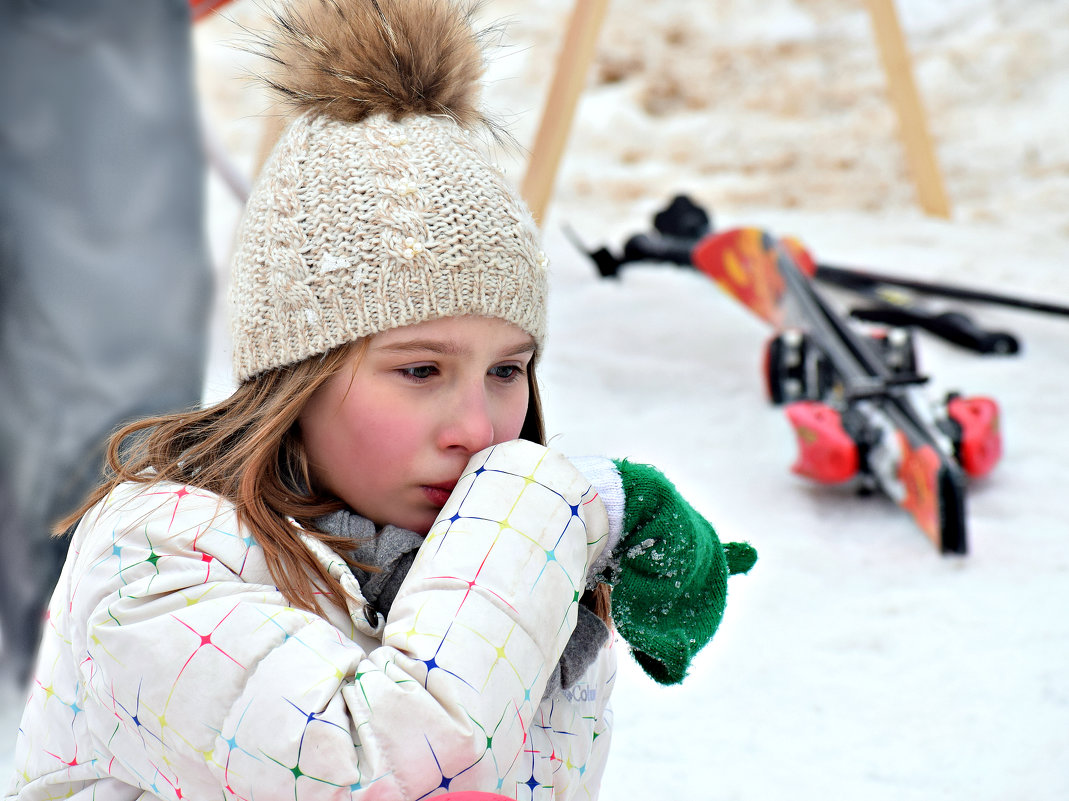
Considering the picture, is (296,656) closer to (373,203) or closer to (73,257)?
(373,203)

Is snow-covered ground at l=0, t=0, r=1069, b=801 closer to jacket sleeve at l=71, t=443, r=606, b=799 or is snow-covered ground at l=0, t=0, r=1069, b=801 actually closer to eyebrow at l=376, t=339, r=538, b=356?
eyebrow at l=376, t=339, r=538, b=356

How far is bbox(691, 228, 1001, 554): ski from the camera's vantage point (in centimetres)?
203

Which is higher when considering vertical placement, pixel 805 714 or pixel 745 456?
pixel 745 456

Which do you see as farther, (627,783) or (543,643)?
(627,783)

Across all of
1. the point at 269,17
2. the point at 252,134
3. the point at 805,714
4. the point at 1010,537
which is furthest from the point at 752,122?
the point at 269,17

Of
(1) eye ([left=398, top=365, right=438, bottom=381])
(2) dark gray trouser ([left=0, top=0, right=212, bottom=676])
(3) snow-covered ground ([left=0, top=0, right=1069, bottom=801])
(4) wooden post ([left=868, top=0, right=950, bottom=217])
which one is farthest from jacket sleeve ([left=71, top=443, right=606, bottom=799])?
(4) wooden post ([left=868, top=0, right=950, bottom=217])

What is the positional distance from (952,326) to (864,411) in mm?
945

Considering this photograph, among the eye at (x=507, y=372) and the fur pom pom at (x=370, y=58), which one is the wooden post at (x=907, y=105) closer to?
the fur pom pom at (x=370, y=58)

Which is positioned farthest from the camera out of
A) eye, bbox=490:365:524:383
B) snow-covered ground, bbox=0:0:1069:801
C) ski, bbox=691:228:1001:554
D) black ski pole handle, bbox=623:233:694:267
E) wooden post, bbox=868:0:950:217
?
wooden post, bbox=868:0:950:217

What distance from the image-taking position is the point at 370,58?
0.96 m

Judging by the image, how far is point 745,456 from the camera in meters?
2.50

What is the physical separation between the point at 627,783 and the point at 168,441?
2.75 feet

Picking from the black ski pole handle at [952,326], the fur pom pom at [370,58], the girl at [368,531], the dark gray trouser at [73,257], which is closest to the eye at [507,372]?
the girl at [368,531]

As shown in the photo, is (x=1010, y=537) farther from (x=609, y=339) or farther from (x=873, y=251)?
(x=873, y=251)
